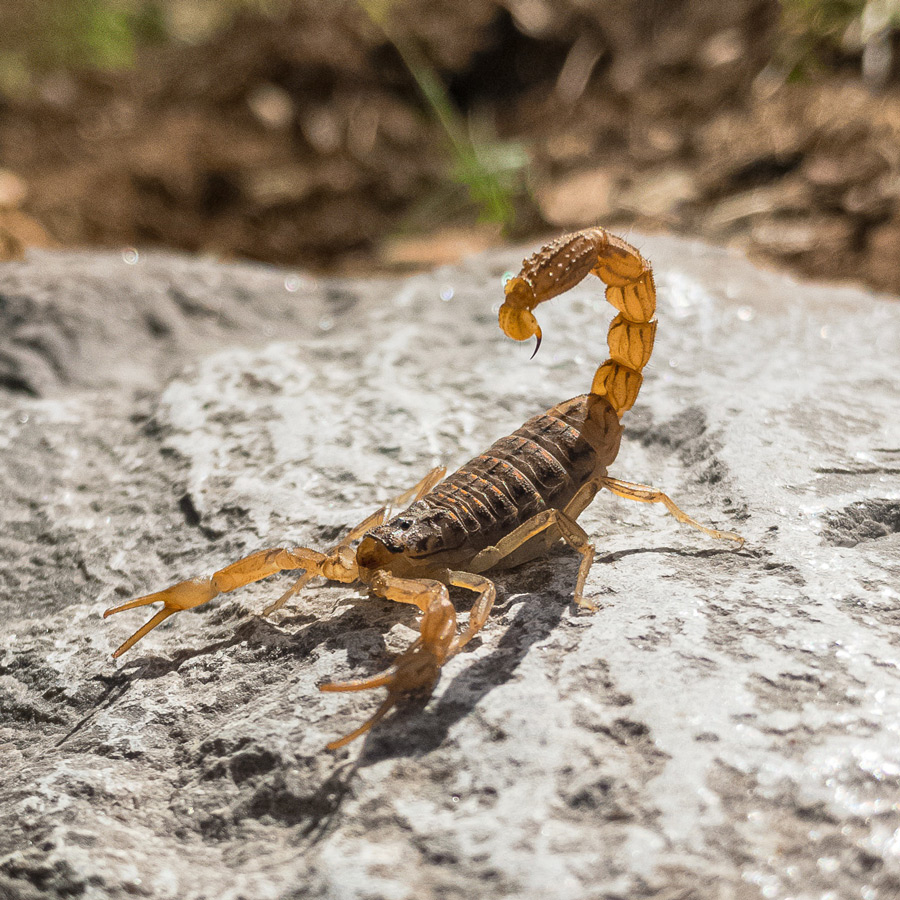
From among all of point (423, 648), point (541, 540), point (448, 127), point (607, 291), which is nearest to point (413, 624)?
point (423, 648)

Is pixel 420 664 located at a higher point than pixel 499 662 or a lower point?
lower

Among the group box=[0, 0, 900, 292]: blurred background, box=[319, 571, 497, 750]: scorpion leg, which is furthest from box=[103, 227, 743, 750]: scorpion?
box=[0, 0, 900, 292]: blurred background

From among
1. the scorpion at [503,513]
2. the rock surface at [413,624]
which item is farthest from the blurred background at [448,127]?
the scorpion at [503,513]

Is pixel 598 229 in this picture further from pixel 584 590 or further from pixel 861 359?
pixel 861 359

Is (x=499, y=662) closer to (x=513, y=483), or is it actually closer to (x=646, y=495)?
(x=513, y=483)

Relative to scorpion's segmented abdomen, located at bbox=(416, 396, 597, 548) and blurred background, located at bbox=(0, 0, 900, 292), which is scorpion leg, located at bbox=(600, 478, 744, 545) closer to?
scorpion's segmented abdomen, located at bbox=(416, 396, 597, 548)

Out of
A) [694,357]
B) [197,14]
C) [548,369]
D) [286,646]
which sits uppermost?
[197,14]

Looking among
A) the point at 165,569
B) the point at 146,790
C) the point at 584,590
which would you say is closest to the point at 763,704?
the point at 584,590

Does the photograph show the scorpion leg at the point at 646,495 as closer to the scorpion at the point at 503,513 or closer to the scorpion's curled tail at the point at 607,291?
the scorpion at the point at 503,513
